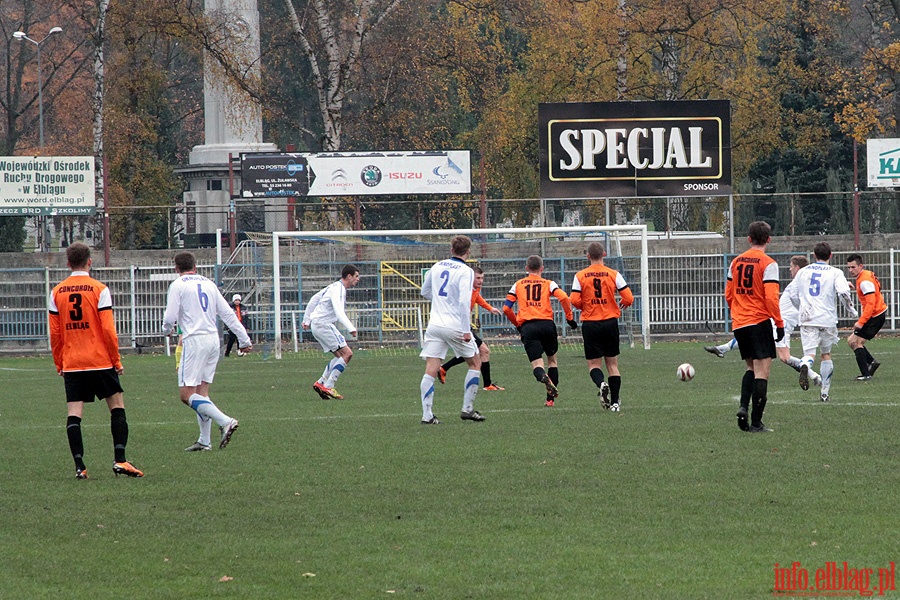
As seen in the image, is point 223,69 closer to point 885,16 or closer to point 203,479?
point 203,479

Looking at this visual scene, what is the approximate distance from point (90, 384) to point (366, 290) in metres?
20.4

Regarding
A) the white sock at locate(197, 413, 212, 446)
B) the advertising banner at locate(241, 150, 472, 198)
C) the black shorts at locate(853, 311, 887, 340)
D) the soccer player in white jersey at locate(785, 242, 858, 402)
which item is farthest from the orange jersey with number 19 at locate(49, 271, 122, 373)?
the advertising banner at locate(241, 150, 472, 198)

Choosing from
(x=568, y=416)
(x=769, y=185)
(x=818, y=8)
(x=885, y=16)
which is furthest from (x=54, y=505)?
(x=885, y=16)

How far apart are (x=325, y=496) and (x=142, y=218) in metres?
28.8

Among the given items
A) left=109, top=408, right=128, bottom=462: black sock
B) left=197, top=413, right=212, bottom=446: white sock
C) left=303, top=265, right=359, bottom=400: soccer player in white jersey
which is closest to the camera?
left=109, top=408, right=128, bottom=462: black sock

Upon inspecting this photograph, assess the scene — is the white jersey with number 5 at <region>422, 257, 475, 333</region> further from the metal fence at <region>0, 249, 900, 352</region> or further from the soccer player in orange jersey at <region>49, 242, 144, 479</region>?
the metal fence at <region>0, 249, 900, 352</region>

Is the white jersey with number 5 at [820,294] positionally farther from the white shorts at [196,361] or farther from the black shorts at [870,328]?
the white shorts at [196,361]

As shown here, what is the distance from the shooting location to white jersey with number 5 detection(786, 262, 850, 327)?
1562 centimetres

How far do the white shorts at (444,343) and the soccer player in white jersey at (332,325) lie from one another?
4.11 meters

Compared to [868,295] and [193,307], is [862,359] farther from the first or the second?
[193,307]

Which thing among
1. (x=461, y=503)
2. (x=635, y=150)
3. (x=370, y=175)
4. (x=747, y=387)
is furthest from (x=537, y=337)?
(x=370, y=175)

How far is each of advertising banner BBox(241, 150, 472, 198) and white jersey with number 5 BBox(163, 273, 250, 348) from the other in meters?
21.3

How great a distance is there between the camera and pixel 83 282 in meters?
10.0

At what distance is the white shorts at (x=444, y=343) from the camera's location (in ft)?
42.0
